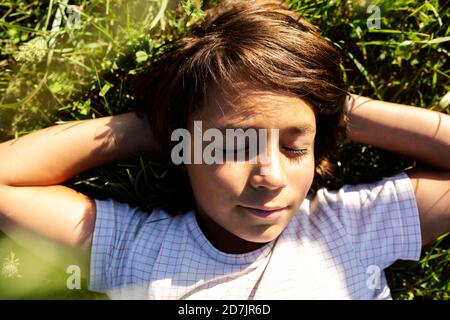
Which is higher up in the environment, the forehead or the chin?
the forehead

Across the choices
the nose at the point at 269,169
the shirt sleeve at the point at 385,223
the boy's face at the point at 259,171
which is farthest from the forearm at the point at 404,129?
the nose at the point at 269,169

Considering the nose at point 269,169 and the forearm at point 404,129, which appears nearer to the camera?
the nose at point 269,169

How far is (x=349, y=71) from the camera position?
1.92m

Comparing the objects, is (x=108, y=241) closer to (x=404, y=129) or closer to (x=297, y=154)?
(x=297, y=154)

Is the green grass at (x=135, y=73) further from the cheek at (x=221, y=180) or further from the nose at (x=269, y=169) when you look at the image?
the nose at (x=269, y=169)

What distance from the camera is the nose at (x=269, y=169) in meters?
1.38

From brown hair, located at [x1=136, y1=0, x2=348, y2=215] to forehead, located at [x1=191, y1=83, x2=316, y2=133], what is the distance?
2cm

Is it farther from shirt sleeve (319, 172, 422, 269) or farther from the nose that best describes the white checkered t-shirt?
the nose

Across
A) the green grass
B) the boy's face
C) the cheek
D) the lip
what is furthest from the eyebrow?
the green grass

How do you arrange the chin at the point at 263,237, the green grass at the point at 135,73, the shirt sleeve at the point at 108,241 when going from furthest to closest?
the green grass at the point at 135,73, the shirt sleeve at the point at 108,241, the chin at the point at 263,237

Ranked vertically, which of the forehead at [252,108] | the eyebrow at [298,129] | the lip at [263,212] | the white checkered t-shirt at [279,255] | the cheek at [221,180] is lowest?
the white checkered t-shirt at [279,255]

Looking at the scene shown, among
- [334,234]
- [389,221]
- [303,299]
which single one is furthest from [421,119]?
[303,299]

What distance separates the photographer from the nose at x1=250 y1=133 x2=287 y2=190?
4.53 feet

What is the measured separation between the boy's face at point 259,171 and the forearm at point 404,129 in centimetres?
29
